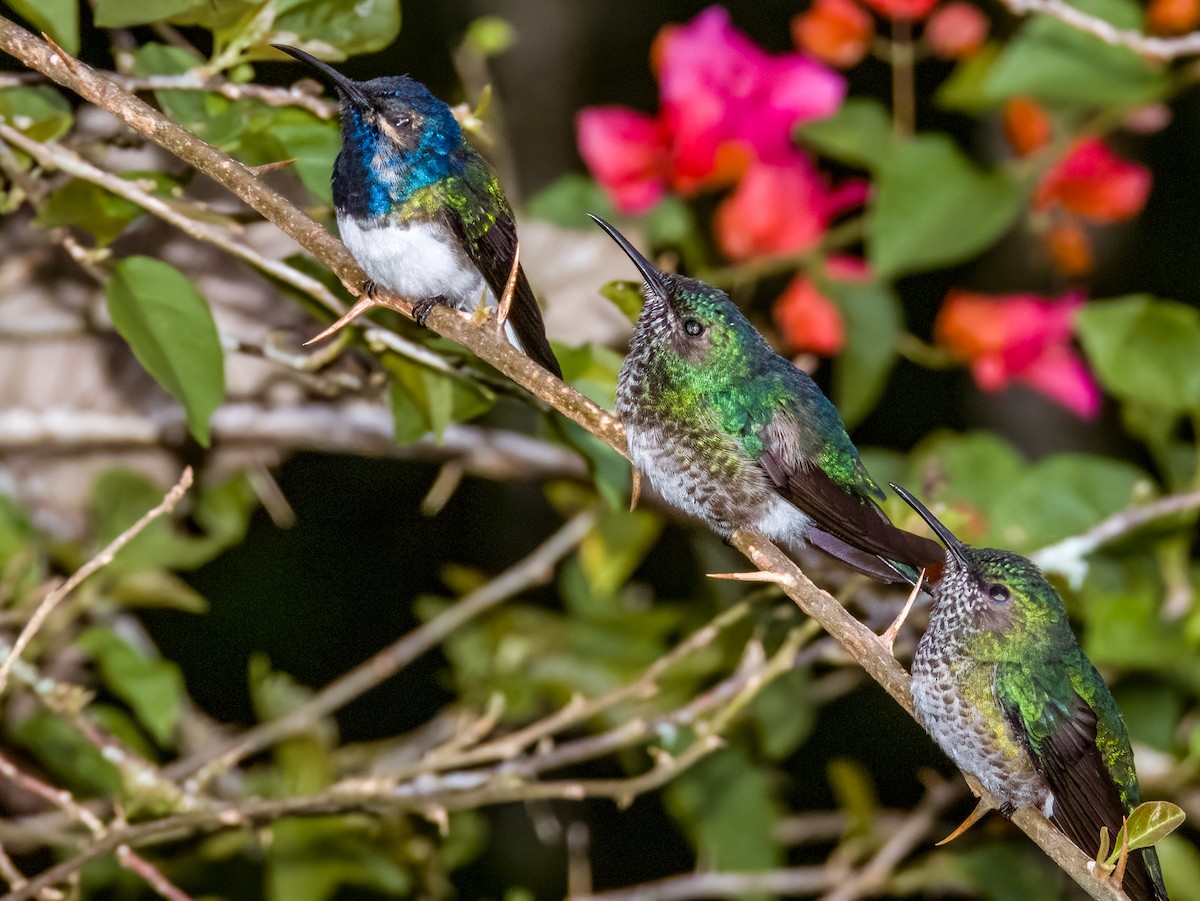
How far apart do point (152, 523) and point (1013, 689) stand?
5.03 feet

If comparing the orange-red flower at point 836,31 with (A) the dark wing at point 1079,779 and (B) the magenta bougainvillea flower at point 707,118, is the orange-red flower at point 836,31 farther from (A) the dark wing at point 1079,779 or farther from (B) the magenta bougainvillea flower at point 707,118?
(A) the dark wing at point 1079,779

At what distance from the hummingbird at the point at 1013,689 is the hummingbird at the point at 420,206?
583 millimetres

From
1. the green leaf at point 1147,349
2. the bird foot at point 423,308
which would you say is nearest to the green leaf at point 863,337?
the green leaf at point 1147,349

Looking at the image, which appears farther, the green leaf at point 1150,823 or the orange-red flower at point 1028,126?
the orange-red flower at point 1028,126

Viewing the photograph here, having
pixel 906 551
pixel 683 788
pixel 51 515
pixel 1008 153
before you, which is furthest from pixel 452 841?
pixel 1008 153

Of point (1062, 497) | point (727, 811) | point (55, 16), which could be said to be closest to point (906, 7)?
point (1062, 497)

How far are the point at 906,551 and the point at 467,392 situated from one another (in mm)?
761

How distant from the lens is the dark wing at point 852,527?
4.26 feet

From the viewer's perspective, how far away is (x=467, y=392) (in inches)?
72.8

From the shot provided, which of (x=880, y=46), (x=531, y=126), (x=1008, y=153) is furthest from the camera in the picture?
(x=531, y=126)

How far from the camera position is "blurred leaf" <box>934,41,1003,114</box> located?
9.35 feet

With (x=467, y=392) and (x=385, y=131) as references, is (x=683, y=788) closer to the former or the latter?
(x=467, y=392)

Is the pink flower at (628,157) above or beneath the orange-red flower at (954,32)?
beneath

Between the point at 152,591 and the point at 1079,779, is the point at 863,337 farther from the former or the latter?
the point at 152,591
